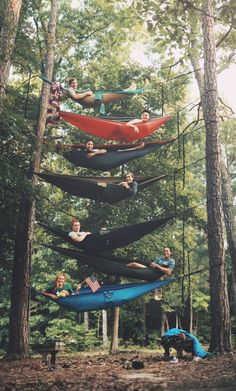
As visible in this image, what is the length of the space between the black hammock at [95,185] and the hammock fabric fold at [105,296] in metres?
1.42

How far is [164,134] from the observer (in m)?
8.93

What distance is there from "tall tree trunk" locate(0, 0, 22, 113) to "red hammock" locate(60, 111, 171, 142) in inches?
59.2

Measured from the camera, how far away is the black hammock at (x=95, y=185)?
571 centimetres

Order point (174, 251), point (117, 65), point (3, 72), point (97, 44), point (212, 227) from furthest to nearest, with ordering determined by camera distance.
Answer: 1. point (97, 44)
2. point (117, 65)
3. point (174, 251)
4. point (212, 227)
5. point (3, 72)

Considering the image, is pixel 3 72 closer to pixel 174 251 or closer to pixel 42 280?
pixel 174 251

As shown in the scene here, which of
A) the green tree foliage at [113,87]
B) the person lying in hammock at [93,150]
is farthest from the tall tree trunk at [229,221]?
the person lying in hammock at [93,150]

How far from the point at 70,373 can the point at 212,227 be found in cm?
264

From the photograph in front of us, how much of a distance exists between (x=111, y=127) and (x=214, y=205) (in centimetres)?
204

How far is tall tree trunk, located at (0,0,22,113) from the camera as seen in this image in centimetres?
482

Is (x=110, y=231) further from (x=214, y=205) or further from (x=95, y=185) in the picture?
(x=214, y=205)

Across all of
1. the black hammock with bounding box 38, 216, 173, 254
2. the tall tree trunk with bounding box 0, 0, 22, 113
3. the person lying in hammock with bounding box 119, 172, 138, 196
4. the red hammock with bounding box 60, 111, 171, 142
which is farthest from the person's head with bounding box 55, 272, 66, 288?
the red hammock with bounding box 60, 111, 171, 142

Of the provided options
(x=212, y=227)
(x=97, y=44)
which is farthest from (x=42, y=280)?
(x=212, y=227)

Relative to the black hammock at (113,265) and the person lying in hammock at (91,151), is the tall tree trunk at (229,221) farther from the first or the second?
the person lying in hammock at (91,151)

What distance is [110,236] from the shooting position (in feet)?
17.6
